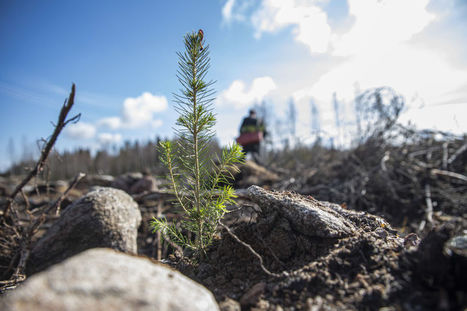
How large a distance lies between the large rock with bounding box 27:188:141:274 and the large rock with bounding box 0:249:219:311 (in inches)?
94.4

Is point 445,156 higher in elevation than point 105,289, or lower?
higher

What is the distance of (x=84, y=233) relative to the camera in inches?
123

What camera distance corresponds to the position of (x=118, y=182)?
23.2 feet

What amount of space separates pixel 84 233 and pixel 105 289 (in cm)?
278

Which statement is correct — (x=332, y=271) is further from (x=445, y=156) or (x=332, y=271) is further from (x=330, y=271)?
(x=445, y=156)

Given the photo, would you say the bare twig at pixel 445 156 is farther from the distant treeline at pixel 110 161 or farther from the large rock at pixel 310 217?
the distant treeline at pixel 110 161

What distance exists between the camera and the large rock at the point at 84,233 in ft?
10.2

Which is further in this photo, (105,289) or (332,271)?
(332,271)

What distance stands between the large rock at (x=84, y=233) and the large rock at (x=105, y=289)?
7.87 feet

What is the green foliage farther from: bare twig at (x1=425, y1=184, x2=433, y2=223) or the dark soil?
bare twig at (x1=425, y1=184, x2=433, y2=223)

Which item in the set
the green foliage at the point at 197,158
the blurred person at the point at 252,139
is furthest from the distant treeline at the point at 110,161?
the green foliage at the point at 197,158

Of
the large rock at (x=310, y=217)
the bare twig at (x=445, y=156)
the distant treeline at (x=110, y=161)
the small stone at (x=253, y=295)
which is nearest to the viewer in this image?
the small stone at (x=253, y=295)

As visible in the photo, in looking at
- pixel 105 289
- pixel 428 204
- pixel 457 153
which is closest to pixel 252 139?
pixel 457 153

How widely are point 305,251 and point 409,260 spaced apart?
57 cm
